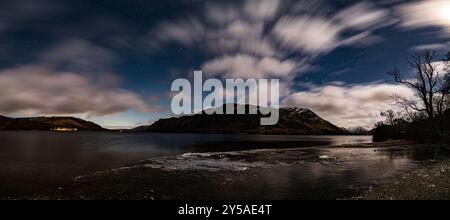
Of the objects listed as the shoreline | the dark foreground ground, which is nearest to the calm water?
the shoreline

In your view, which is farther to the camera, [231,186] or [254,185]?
[254,185]

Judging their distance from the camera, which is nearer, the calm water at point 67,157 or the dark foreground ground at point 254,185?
the dark foreground ground at point 254,185

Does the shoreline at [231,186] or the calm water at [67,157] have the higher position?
the shoreline at [231,186]

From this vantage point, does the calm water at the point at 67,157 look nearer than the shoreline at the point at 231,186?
No

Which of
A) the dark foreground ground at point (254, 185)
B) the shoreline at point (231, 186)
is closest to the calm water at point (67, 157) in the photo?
the shoreline at point (231, 186)

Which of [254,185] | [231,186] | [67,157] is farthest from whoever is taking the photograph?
[67,157]

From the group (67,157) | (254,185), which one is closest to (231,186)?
(254,185)

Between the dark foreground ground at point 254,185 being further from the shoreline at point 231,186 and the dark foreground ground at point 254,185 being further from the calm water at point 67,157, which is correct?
the calm water at point 67,157

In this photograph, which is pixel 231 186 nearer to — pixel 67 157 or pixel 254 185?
pixel 254 185

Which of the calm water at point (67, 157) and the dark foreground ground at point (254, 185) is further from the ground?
the dark foreground ground at point (254, 185)
